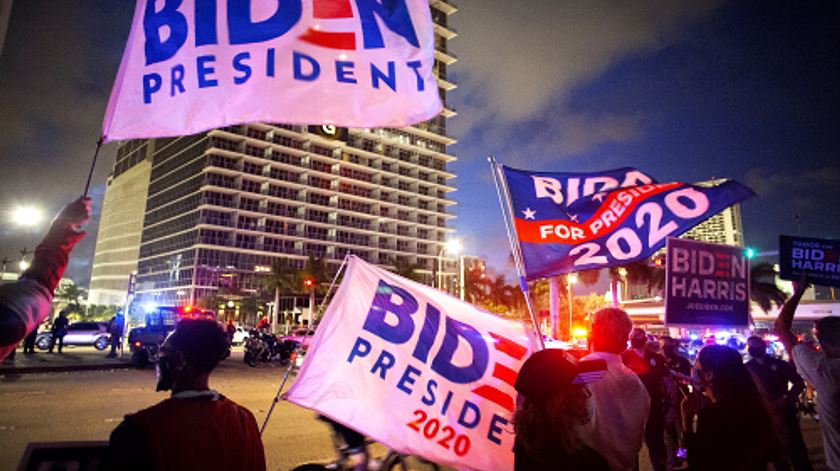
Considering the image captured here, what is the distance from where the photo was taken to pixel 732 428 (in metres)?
2.75

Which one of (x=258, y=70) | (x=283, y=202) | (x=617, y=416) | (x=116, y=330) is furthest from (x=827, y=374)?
(x=283, y=202)

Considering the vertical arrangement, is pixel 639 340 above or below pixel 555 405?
below

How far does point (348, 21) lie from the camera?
3.54 meters

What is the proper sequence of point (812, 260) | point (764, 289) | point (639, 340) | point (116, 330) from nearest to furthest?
point (812, 260), point (639, 340), point (116, 330), point (764, 289)

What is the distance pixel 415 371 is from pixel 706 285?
12.2 feet

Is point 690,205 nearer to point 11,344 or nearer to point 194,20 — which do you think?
point 194,20

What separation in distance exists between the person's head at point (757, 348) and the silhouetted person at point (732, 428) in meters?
4.11

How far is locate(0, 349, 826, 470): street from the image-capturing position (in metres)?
6.33

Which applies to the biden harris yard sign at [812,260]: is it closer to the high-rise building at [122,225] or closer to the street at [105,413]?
the street at [105,413]

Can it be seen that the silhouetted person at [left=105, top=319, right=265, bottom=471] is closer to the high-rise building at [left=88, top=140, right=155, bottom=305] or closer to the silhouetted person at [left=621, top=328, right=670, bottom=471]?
the silhouetted person at [left=621, top=328, right=670, bottom=471]

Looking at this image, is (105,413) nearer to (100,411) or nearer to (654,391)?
(100,411)

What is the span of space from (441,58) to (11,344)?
330 ft

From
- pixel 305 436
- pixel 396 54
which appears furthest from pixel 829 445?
pixel 305 436

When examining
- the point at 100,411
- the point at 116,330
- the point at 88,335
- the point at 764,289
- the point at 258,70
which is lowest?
the point at 88,335
